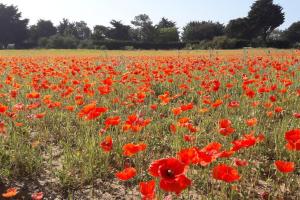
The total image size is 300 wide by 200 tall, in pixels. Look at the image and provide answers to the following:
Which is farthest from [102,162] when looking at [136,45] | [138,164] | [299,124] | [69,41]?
[69,41]

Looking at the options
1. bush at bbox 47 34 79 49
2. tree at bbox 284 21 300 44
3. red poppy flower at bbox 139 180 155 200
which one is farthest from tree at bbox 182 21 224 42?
red poppy flower at bbox 139 180 155 200

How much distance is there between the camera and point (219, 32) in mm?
77375

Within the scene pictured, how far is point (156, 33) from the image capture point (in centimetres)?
7056

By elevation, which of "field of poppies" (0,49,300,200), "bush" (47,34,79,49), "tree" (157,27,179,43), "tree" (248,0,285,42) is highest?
"tree" (248,0,285,42)

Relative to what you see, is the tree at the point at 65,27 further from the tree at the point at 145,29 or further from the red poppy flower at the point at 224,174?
the red poppy flower at the point at 224,174

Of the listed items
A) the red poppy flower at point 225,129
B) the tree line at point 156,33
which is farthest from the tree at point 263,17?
the red poppy flower at point 225,129

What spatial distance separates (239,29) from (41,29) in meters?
45.4

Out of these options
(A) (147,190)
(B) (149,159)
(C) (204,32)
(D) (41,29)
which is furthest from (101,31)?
(A) (147,190)

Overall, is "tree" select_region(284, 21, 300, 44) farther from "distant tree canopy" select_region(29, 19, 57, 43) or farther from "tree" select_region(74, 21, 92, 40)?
"tree" select_region(74, 21, 92, 40)

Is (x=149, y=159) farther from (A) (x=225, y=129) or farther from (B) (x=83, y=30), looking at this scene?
(B) (x=83, y=30)

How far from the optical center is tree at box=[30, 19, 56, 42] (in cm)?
8831

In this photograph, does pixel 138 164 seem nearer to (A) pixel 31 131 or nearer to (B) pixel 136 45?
(A) pixel 31 131

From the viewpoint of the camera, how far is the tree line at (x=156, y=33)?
55219mm

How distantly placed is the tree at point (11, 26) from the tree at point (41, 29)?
304 cm
